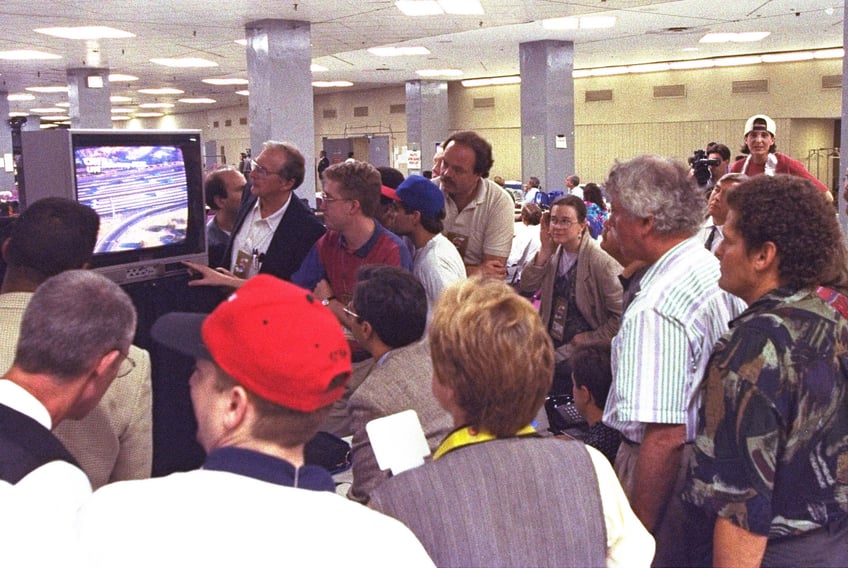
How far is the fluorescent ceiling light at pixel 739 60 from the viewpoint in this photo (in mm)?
16938

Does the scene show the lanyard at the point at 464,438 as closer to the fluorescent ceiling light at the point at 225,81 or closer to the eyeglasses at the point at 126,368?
the eyeglasses at the point at 126,368

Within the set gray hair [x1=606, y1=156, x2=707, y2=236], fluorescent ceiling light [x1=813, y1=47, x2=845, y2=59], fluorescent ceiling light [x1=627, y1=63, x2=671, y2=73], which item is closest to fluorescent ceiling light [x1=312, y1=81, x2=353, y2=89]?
fluorescent ceiling light [x1=627, y1=63, x2=671, y2=73]

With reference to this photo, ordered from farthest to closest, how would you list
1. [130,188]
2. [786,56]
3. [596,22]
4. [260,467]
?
[786,56] < [596,22] < [130,188] < [260,467]

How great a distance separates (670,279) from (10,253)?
1715 millimetres

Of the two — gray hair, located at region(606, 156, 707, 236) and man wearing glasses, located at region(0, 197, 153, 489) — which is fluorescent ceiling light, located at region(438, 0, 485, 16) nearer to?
gray hair, located at region(606, 156, 707, 236)

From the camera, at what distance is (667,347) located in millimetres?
2166

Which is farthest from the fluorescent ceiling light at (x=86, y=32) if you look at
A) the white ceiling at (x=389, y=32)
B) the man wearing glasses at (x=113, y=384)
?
the man wearing glasses at (x=113, y=384)

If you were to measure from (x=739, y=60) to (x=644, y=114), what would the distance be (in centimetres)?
261

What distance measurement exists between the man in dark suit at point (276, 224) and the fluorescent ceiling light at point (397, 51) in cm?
1104

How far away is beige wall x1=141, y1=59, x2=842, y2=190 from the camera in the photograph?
1697 centimetres

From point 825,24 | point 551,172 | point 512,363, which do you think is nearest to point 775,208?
point 512,363

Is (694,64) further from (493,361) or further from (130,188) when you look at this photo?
(493,361)

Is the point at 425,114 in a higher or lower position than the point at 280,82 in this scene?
higher

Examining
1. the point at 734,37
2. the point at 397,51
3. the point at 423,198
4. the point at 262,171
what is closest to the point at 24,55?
the point at 397,51
